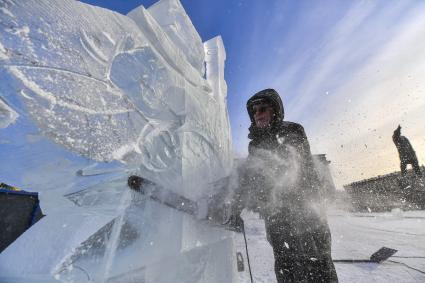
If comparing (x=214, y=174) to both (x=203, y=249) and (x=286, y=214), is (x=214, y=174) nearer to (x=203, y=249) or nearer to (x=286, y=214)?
(x=203, y=249)

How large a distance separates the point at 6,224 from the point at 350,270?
168 inches

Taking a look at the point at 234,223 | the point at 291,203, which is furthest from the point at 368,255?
the point at 234,223

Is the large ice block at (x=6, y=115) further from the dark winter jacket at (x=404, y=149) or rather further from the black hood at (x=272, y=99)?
the dark winter jacket at (x=404, y=149)

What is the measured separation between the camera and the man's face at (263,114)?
2656mm

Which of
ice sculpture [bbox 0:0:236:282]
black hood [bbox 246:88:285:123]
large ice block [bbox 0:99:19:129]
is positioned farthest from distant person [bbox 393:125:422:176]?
large ice block [bbox 0:99:19:129]

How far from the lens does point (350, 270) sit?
2.95 m

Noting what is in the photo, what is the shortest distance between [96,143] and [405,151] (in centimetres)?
1080

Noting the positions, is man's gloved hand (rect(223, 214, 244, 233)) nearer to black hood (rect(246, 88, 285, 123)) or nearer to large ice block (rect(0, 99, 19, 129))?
large ice block (rect(0, 99, 19, 129))

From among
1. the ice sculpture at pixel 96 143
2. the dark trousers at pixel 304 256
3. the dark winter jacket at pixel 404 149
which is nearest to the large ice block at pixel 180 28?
the ice sculpture at pixel 96 143

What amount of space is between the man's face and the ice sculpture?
4.76 feet

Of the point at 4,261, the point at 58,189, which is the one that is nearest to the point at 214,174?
the point at 58,189

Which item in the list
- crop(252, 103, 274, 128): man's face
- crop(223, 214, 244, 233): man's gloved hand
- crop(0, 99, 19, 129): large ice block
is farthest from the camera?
crop(252, 103, 274, 128): man's face

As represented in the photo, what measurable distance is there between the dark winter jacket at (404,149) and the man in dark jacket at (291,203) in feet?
28.4

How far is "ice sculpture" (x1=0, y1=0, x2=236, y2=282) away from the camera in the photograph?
800 mm
